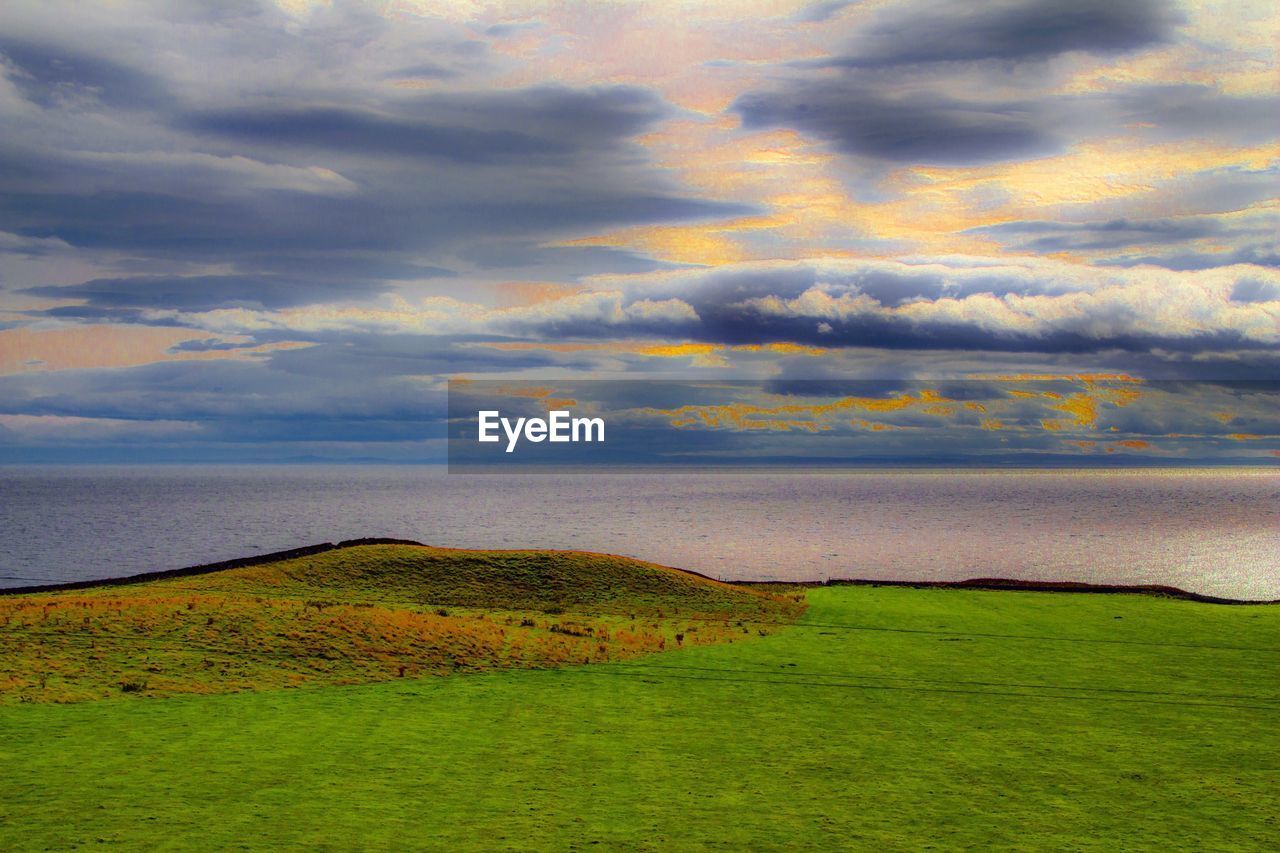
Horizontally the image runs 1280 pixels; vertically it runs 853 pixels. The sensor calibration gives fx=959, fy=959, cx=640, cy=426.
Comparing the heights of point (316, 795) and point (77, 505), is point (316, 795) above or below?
above

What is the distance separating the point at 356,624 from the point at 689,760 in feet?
44.0

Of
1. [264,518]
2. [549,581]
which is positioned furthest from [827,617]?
[264,518]

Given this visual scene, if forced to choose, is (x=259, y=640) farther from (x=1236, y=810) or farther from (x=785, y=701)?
(x=1236, y=810)

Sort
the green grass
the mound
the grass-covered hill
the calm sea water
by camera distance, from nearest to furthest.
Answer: the green grass → the grass-covered hill → the mound → the calm sea water

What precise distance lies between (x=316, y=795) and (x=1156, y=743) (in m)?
14.5

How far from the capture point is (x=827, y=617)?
3469cm

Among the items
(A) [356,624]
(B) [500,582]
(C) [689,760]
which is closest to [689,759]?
(C) [689,760]

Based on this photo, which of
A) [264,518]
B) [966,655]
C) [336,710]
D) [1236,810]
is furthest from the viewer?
[264,518]

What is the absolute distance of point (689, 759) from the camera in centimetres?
1612

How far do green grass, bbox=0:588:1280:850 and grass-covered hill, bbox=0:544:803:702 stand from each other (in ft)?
5.06

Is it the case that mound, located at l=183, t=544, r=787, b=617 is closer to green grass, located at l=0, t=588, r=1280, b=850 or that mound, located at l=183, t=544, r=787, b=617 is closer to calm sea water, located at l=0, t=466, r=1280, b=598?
green grass, located at l=0, t=588, r=1280, b=850

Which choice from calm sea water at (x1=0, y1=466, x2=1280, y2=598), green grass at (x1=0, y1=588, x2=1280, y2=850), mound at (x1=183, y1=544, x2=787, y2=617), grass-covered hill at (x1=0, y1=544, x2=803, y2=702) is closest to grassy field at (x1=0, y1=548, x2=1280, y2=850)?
green grass at (x1=0, y1=588, x2=1280, y2=850)

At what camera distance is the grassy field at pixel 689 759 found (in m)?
12.7

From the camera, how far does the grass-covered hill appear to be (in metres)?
22.5
